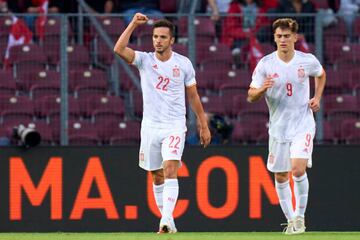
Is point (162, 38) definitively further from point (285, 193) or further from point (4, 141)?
point (4, 141)

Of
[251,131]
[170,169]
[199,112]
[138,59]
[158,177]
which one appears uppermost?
[138,59]

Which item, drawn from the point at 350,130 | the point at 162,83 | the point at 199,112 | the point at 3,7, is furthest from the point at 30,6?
the point at 199,112

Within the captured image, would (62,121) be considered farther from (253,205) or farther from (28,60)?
(253,205)

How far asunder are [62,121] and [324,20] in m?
3.60

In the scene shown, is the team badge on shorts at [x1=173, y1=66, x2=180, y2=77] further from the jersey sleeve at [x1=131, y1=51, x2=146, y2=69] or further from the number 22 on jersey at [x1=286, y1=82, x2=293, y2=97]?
the number 22 on jersey at [x1=286, y1=82, x2=293, y2=97]

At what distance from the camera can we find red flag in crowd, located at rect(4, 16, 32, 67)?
17145 mm

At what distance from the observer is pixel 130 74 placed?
17609 millimetres

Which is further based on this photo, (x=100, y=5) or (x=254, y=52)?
(x=100, y=5)

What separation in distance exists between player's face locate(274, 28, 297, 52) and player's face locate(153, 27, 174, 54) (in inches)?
42.1

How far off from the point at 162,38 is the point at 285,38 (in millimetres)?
1214

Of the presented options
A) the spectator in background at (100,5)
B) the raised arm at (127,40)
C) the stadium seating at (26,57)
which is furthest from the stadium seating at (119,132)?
the raised arm at (127,40)

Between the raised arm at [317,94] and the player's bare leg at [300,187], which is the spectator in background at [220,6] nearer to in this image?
the raised arm at [317,94]

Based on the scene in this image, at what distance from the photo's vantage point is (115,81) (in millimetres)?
17344

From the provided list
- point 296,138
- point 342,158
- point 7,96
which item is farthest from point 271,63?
point 7,96
